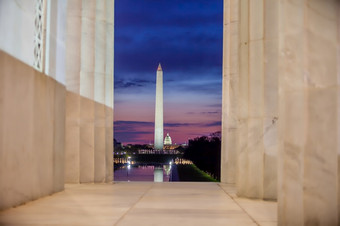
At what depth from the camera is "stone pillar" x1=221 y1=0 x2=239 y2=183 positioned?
2650cm

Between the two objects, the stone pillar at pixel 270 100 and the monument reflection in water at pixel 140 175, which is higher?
the stone pillar at pixel 270 100

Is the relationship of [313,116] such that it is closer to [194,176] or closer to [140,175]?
[194,176]

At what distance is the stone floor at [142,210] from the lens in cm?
1201

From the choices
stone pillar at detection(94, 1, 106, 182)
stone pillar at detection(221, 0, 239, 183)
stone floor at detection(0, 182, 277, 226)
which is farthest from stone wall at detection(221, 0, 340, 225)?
stone pillar at detection(94, 1, 106, 182)

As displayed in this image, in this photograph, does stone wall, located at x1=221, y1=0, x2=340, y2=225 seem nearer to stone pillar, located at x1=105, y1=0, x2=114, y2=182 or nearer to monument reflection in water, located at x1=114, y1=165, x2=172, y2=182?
stone pillar, located at x1=105, y1=0, x2=114, y2=182

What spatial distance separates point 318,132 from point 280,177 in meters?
1.53

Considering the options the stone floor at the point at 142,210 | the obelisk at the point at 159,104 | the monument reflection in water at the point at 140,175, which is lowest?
the monument reflection in water at the point at 140,175

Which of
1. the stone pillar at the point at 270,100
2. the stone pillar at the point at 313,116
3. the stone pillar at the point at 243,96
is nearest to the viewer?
the stone pillar at the point at 313,116

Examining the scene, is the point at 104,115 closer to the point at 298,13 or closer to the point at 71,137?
the point at 71,137

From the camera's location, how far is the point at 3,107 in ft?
45.9

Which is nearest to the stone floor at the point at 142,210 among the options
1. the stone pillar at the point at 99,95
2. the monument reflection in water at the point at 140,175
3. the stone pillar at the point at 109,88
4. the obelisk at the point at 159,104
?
the stone pillar at the point at 99,95

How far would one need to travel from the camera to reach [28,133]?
15961 mm

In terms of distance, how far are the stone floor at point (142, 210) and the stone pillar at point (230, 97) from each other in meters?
7.23

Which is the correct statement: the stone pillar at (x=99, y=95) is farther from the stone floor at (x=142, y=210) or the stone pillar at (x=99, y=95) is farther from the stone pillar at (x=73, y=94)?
the stone floor at (x=142, y=210)
